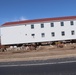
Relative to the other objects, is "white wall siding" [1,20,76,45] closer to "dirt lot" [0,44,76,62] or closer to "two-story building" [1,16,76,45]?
"two-story building" [1,16,76,45]

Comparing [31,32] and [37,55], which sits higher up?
[31,32]

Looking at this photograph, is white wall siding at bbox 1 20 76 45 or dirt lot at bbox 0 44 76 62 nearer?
dirt lot at bbox 0 44 76 62

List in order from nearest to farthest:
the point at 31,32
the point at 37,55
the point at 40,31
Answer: the point at 37,55
the point at 40,31
the point at 31,32

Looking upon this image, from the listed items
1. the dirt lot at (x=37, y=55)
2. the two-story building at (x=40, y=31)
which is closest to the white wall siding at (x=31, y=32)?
the two-story building at (x=40, y=31)

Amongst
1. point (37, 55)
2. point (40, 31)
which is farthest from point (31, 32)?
→ point (37, 55)

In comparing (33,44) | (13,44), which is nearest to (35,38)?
(33,44)

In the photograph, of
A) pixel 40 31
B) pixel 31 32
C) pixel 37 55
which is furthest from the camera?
pixel 31 32

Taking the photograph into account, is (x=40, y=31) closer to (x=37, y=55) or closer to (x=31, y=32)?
(x=31, y=32)

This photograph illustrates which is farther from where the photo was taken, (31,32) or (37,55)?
(31,32)

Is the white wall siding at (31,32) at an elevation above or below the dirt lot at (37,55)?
above

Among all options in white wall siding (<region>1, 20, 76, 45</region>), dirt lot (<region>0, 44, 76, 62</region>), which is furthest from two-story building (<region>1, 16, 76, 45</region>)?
dirt lot (<region>0, 44, 76, 62</region>)

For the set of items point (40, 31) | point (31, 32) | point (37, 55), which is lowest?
point (37, 55)

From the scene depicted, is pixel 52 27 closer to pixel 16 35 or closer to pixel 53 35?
pixel 53 35

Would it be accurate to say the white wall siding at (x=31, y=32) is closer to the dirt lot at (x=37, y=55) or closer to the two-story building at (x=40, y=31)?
the two-story building at (x=40, y=31)
